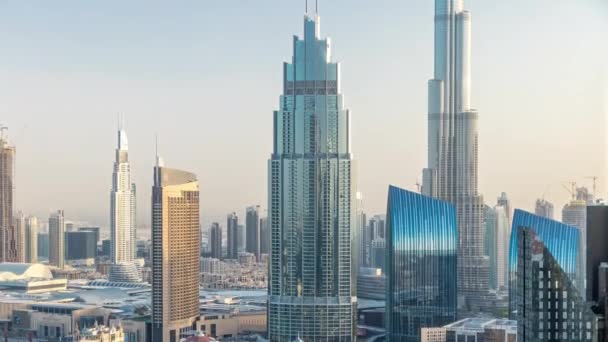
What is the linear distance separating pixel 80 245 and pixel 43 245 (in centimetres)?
69

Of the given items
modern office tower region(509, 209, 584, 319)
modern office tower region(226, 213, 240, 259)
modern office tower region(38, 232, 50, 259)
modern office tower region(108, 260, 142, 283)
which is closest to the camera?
modern office tower region(509, 209, 584, 319)

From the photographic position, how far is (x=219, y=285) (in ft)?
36.1

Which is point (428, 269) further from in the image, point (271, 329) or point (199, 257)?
point (199, 257)

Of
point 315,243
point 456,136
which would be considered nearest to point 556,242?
point 315,243

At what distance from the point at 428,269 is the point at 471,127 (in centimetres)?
186

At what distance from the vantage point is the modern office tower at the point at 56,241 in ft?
28.4

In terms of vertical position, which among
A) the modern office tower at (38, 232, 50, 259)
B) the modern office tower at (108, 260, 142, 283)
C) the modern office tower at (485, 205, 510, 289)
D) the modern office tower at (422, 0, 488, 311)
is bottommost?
the modern office tower at (108, 260, 142, 283)

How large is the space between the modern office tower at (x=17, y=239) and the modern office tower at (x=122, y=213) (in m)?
0.97

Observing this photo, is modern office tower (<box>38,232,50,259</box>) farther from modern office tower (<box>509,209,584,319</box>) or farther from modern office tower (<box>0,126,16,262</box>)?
modern office tower (<box>509,209,584,319</box>)

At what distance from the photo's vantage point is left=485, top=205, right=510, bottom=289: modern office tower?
19.0ft

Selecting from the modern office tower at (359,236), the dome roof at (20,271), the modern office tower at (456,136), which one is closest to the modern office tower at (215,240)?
the modern office tower at (359,236)

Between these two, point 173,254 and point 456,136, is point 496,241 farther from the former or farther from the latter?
point 173,254

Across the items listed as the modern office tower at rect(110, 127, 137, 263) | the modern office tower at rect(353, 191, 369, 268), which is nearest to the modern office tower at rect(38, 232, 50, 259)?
the modern office tower at rect(110, 127, 137, 263)

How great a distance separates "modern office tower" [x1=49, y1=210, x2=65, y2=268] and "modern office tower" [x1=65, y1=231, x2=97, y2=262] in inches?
2.7
